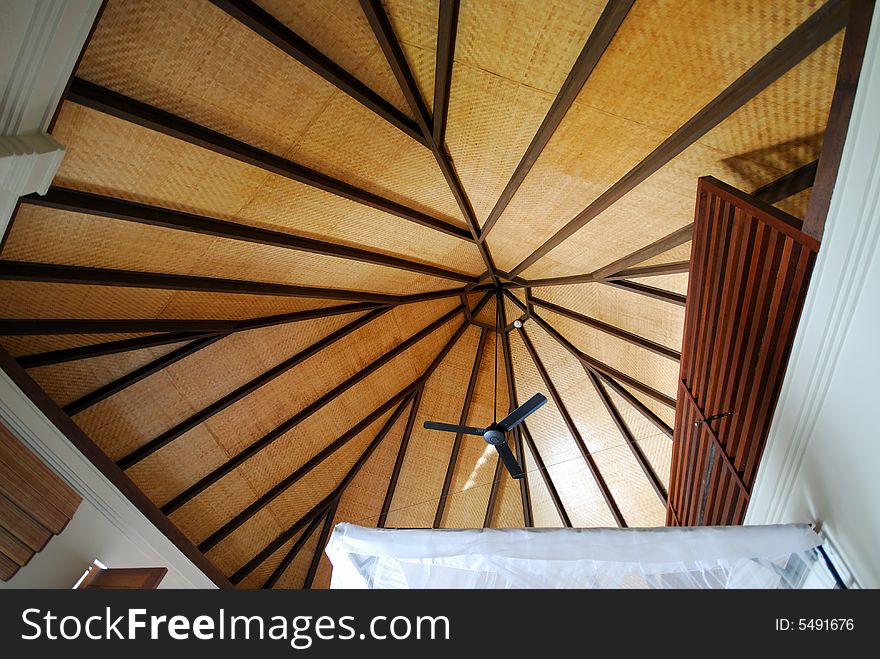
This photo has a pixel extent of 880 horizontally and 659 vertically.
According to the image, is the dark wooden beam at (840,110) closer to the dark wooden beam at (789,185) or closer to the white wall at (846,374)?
the white wall at (846,374)

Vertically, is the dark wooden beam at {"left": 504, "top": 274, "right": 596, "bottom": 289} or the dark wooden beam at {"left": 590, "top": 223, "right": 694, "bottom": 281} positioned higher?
the dark wooden beam at {"left": 504, "top": 274, "right": 596, "bottom": 289}

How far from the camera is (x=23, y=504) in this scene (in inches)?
168

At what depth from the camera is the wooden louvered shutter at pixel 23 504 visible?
416 centimetres

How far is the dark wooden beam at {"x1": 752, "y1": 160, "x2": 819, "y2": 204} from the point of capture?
10.9ft

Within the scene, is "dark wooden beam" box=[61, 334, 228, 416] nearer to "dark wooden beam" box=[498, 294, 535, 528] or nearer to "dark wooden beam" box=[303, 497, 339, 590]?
"dark wooden beam" box=[303, 497, 339, 590]

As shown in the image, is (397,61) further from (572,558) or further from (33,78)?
(572,558)

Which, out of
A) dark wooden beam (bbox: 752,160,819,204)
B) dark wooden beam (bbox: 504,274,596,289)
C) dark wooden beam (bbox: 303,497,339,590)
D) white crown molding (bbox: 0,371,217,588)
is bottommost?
white crown molding (bbox: 0,371,217,588)

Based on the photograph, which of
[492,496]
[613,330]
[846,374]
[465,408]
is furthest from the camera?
[465,408]

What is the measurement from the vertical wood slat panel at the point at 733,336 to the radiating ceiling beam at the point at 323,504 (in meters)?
3.65

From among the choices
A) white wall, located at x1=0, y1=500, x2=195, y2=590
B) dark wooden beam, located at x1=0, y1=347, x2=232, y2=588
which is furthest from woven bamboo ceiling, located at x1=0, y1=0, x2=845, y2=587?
white wall, located at x1=0, y1=500, x2=195, y2=590

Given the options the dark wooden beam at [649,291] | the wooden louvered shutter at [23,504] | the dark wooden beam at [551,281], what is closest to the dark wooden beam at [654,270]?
the dark wooden beam at [649,291]

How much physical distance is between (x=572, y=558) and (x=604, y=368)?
3.99 m

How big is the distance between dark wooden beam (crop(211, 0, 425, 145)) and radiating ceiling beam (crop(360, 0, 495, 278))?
11 cm

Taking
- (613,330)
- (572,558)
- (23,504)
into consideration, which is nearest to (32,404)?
(23,504)
